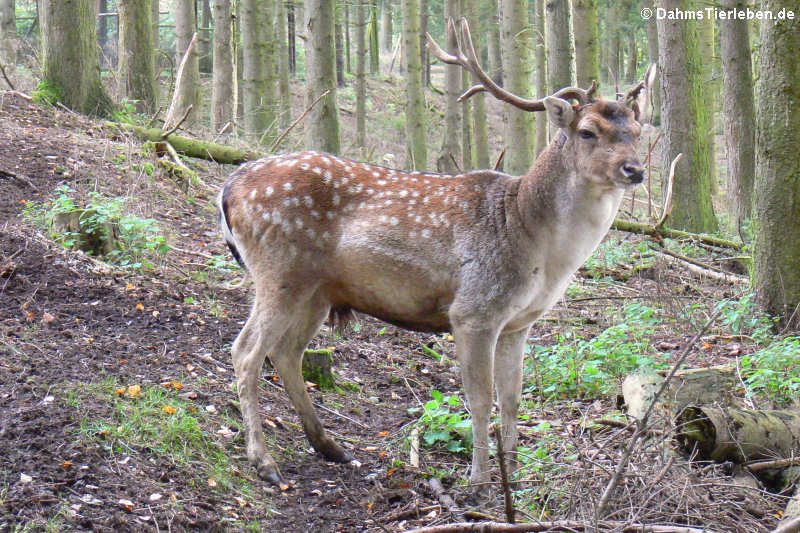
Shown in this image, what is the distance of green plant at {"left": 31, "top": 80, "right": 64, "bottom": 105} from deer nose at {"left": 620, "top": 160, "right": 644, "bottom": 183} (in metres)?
8.80

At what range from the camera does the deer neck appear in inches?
217

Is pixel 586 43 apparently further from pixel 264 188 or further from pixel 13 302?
pixel 13 302

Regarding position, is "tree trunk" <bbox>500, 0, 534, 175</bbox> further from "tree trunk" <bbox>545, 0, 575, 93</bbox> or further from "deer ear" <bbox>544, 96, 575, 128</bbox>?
"deer ear" <bbox>544, 96, 575, 128</bbox>

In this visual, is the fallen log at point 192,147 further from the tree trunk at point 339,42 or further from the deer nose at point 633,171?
the tree trunk at point 339,42

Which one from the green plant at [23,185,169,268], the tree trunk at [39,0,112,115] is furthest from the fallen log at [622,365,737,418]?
the tree trunk at [39,0,112,115]

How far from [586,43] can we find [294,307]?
26.6 ft

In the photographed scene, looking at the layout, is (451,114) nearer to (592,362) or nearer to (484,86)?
(592,362)

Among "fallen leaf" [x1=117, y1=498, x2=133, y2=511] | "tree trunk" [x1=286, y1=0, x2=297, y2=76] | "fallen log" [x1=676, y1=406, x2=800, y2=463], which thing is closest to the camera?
"fallen leaf" [x1=117, y1=498, x2=133, y2=511]

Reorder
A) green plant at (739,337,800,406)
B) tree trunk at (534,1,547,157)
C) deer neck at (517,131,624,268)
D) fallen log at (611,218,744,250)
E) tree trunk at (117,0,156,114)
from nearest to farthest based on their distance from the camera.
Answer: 1. deer neck at (517,131,624,268)
2. green plant at (739,337,800,406)
3. fallen log at (611,218,744,250)
4. tree trunk at (117,0,156,114)
5. tree trunk at (534,1,547,157)

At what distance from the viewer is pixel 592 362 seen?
691 cm

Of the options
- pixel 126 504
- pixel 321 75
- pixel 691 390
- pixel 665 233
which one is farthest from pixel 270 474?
pixel 321 75

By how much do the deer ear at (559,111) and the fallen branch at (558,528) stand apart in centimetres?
266

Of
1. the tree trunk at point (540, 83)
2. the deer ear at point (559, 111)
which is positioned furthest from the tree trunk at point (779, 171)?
the tree trunk at point (540, 83)

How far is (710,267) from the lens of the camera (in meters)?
10.1
